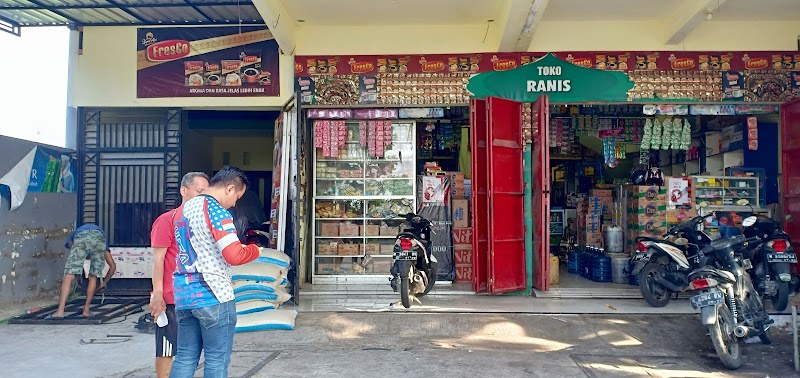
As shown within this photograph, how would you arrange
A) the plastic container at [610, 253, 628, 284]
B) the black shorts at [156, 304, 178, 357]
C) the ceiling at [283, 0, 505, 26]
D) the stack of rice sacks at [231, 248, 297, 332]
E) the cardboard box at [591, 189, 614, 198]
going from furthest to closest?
1. the cardboard box at [591, 189, 614, 198]
2. the plastic container at [610, 253, 628, 284]
3. the ceiling at [283, 0, 505, 26]
4. the stack of rice sacks at [231, 248, 297, 332]
5. the black shorts at [156, 304, 178, 357]

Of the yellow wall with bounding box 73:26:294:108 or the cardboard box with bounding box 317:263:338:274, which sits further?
the cardboard box with bounding box 317:263:338:274

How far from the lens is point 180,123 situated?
7547mm

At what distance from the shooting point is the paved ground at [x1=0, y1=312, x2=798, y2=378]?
439 cm

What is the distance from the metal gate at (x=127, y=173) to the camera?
7609 mm

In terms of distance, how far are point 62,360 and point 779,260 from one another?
725 centimetres

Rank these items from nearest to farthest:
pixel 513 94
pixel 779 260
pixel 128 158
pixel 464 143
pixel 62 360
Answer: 1. pixel 62 360
2. pixel 779 260
3. pixel 513 94
4. pixel 128 158
5. pixel 464 143

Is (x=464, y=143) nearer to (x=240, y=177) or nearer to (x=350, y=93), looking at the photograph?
(x=350, y=93)

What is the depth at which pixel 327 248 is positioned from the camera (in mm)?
8086

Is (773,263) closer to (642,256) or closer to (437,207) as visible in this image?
(642,256)

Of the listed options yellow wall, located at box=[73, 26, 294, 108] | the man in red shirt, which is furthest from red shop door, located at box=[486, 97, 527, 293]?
the man in red shirt

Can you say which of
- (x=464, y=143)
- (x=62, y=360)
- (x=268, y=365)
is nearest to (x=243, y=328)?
(x=268, y=365)

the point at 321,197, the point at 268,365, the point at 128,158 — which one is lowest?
the point at 268,365

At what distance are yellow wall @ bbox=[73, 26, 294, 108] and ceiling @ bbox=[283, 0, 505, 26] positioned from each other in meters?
1.17

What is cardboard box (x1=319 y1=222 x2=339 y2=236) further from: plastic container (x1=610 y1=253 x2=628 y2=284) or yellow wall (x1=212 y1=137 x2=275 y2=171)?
plastic container (x1=610 y1=253 x2=628 y2=284)
